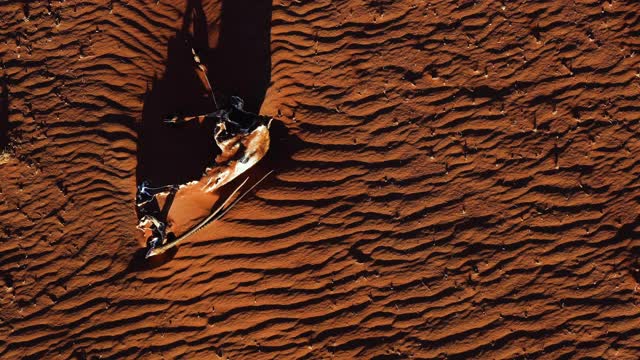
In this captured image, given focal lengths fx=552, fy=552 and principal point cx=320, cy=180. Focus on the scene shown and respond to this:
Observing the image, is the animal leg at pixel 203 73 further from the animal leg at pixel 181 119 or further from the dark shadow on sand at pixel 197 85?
the animal leg at pixel 181 119

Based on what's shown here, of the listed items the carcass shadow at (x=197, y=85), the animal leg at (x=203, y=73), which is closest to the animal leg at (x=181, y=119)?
the carcass shadow at (x=197, y=85)

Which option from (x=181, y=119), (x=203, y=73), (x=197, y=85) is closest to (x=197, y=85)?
(x=197, y=85)

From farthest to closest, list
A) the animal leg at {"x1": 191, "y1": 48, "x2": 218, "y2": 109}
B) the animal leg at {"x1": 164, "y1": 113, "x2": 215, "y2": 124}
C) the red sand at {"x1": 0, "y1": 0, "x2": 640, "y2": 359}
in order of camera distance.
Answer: the animal leg at {"x1": 191, "y1": 48, "x2": 218, "y2": 109} < the animal leg at {"x1": 164, "y1": 113, "x2": 215, "y2": 124} < the red sand at {"x1": 0, "y1": 0, "x2": 640, "y2": 359}

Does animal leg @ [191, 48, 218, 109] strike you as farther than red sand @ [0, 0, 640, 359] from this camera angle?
Yes

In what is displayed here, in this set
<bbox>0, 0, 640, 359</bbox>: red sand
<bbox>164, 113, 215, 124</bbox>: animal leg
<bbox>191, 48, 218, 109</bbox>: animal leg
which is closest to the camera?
<bbox>0, 0, 640, 359</bbox>: red sand

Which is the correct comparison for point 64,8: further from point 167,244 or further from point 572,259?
point 572,259

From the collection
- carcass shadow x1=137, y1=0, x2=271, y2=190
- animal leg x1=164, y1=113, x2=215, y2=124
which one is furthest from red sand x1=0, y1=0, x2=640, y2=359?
animal leg x1=164, y1=113, x2=215, y2=124

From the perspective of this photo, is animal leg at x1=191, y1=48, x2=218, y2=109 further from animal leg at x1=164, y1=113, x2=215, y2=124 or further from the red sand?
animal leg at x1=164, y1=113, x2=215, y2=124

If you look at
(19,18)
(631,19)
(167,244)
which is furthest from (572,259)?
(19,18)
